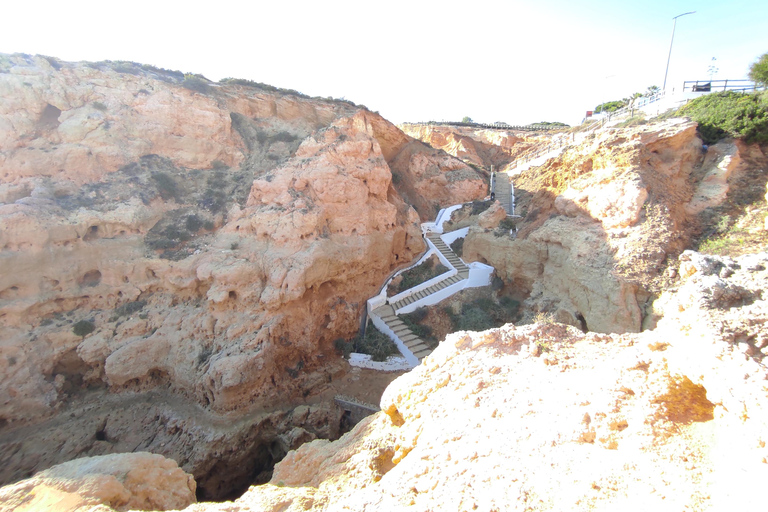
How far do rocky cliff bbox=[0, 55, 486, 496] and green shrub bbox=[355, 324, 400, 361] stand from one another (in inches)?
27.1

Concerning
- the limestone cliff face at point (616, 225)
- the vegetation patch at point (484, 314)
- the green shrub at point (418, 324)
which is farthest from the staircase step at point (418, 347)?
the limestone cliff face at point (616, 225)

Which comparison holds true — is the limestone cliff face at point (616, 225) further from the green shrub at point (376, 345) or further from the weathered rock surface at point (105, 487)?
the weathered rock surface at point (105, 487)

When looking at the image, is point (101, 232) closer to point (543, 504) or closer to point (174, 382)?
point (174, 382)

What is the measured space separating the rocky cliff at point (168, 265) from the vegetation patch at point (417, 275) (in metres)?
0.76

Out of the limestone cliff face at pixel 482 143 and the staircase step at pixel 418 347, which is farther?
the limestone cliff face at pixel 482 143

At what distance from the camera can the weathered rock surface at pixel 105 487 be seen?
4535 millimetres

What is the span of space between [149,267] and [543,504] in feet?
42.7

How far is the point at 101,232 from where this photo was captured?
11734 millimetres

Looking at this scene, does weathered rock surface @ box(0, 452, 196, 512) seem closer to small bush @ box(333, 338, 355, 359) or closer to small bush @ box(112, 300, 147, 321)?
small bush @ box(112, 300, 147, 321)

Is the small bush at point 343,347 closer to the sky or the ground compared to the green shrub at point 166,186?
closer to the ground

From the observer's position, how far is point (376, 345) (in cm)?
1298

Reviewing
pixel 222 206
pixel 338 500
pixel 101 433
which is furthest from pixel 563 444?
pixel 222 206

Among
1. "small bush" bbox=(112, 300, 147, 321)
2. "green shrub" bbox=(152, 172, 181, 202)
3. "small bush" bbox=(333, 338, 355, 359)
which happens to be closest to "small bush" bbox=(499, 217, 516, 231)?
"small bush" bbox=(333, 338, 355, 359)

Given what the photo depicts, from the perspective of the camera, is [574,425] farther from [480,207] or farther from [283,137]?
[480,207]
